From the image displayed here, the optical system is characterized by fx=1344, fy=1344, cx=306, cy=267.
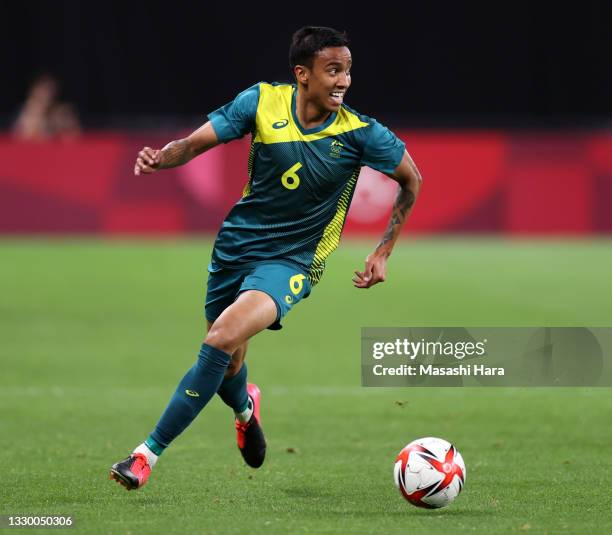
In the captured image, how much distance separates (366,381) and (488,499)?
125 cm

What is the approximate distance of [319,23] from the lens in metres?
26.3

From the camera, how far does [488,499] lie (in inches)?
270

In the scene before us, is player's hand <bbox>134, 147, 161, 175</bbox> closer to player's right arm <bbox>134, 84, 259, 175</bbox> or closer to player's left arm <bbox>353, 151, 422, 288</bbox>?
Answer: player's right arm <bbox>134, 84, 259, 175</bbox>

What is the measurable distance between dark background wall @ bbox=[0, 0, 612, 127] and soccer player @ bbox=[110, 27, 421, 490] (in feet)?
61.9

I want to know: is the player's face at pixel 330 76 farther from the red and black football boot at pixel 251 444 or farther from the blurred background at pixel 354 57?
the blurred background at pixel 354 57

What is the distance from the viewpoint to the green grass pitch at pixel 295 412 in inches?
259

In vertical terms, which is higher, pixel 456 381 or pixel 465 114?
pixel 465 114

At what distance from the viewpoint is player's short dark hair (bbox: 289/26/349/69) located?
7.28 meters

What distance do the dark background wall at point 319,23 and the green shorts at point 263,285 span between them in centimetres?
1888

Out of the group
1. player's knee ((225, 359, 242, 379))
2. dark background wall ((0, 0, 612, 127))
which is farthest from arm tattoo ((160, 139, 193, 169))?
dark background wall ((0, 0, 612, 127))

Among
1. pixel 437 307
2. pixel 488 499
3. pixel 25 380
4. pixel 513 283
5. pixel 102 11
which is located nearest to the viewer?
pixel 488 499

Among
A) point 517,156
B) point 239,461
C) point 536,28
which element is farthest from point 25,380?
point 536,28

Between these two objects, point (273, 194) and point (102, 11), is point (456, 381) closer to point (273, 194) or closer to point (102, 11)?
point (273, 194)

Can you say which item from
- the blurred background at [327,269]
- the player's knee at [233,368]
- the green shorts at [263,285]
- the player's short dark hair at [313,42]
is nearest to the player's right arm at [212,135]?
the player's short dark hair at [313,42]
